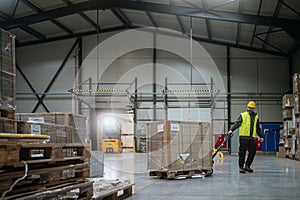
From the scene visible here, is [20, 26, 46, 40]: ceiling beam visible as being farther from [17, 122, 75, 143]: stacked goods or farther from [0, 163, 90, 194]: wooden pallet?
[0, 163, 90, 194]: wooden pallet

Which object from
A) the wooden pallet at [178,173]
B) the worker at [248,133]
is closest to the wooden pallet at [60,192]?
the wooden pallet at [178,173]

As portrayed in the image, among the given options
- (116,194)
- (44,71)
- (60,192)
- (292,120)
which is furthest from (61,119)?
(44,71)

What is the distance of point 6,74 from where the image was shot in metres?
3.72

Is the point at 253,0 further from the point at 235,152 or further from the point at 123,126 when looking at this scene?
the point at 123,126

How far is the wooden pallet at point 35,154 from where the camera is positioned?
8.81ft

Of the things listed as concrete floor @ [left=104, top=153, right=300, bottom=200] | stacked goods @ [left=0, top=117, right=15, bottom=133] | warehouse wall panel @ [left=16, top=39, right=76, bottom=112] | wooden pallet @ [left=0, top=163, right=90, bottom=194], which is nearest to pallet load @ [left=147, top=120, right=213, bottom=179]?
concrete floor @ [left=104, top=153, right=300, bottom=200]

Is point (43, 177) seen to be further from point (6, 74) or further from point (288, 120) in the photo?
point (288, 120)

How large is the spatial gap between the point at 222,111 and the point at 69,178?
16946 millimetres

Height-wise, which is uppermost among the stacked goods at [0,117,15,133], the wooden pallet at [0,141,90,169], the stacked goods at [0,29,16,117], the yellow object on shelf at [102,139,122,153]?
the stacked goods at [0,29,16,117]

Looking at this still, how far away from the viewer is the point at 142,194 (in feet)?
16.5

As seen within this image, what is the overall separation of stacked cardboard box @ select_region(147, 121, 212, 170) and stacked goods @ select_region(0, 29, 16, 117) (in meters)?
3.47

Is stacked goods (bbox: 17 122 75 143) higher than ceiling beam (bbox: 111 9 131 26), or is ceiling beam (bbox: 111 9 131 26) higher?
ceiling beam (bbox: 111 9 131 26)

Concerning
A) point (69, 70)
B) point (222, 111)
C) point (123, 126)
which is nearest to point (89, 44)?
point (69, 70)

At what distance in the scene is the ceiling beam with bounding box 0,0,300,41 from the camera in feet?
41.0
